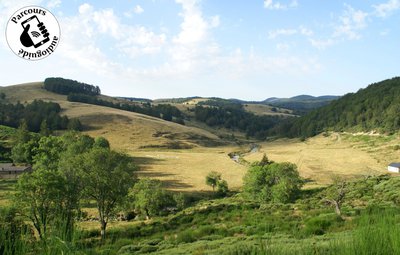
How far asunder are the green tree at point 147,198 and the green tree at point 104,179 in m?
10.3

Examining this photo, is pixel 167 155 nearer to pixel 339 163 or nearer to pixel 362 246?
pixel 339 163

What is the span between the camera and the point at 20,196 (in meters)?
40.5

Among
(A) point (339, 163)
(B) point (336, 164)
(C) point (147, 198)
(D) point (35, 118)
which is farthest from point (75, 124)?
(C) point (147, 198)

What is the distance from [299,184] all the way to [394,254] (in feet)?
215

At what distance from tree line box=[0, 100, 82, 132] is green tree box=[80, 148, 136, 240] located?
126 meters

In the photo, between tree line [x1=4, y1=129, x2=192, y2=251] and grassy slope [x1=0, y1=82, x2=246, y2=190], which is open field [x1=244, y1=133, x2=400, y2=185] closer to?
grassy slope [x1=0, y1=82, x2=246, y2=190]

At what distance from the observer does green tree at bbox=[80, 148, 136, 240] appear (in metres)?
45.5

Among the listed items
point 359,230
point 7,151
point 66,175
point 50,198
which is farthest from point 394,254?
point 7,151

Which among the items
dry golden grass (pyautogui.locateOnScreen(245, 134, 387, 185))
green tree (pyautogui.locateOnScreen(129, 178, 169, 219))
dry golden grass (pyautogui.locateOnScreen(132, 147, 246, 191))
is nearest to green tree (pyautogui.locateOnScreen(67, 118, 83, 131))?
dry golden grass (pyautogui.locateOnScreen(132, 147, 246, 191))

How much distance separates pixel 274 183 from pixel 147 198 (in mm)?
25682

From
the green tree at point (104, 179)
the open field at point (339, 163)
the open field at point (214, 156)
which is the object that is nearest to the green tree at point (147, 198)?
the green tree at point (104, 179)

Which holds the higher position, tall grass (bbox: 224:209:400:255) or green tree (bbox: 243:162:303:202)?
tall grass (bbox: 224:209:400:255)

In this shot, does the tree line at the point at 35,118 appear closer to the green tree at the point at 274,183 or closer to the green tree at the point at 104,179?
the green tree at the point at 274,183

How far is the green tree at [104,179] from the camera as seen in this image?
45.5 metres
